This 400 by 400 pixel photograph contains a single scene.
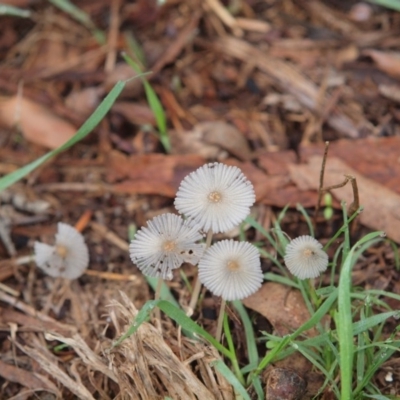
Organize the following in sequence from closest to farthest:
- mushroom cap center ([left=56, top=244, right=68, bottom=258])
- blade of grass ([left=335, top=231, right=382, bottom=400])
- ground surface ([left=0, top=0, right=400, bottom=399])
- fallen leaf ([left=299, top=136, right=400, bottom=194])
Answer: blade of grass ([left=335, top=231, right=382, bottom=400]), ground surface ([left=0, top=0, right=400, bottom=399]), mushroom cap center ([left=56, top=244, right=68, bottom=258]), fallen leaf ([left=299, top=136, right=400, bottom=194])

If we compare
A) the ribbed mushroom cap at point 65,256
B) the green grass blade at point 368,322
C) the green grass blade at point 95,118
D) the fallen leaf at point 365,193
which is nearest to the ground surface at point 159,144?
the fallen leaf at point 365,193

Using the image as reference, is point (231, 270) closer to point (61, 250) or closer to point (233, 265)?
point (233, 265)

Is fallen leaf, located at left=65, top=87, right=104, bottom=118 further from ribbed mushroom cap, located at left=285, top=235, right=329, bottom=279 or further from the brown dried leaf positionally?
ribbed mushroom cap, located at left=285, top=235, right=329, bottom=279

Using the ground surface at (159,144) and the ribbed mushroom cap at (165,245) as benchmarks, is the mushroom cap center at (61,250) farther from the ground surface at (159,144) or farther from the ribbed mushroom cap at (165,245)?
the ribbed mushroom cap at (165,245)

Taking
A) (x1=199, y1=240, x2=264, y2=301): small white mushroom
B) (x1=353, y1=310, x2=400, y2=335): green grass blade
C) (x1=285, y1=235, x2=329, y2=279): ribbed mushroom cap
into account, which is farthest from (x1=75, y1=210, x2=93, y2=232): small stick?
(x1=353, y1=310, x2=400, y2=335): green grass blade

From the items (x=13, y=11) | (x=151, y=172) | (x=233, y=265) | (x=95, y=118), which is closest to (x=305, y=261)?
(x=233, y=265)
